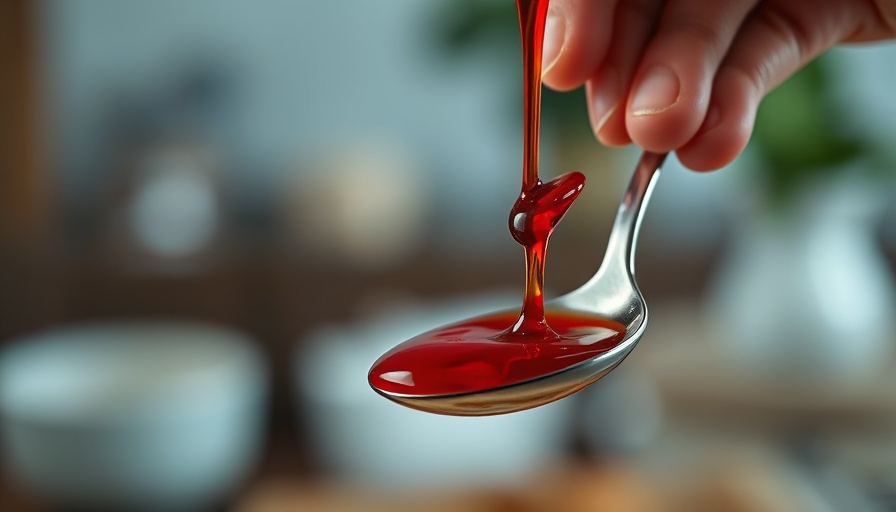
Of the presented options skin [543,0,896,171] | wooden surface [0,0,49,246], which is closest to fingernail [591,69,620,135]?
skin [543,0,896,171]

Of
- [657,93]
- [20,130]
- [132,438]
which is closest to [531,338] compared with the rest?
[657,93]

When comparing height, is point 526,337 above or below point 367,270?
above

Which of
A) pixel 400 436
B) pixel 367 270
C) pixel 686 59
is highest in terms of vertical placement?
pixel 686 59

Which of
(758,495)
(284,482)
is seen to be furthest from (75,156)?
(758,495)

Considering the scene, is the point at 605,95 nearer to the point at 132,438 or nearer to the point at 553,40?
the point at 553,40

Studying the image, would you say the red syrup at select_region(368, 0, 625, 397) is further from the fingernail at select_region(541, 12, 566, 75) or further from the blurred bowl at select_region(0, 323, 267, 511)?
the blurred bowl at select_region(0, 323, 267, 511)

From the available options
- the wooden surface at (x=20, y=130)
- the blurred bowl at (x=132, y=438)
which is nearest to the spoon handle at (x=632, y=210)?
the blurred bowl at (x=132, y=438)
